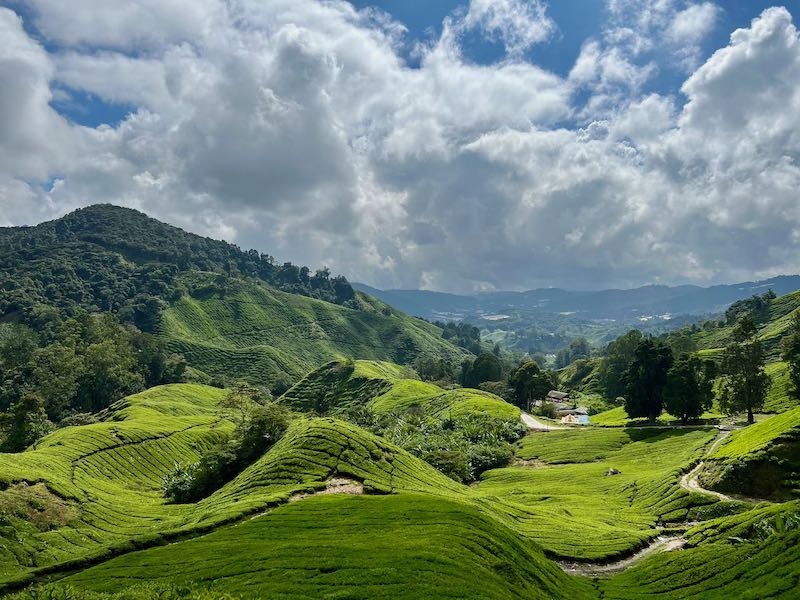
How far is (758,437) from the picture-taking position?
70.6m

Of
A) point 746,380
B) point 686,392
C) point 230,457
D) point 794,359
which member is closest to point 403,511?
point 230,457

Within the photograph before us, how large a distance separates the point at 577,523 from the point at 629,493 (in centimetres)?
1982

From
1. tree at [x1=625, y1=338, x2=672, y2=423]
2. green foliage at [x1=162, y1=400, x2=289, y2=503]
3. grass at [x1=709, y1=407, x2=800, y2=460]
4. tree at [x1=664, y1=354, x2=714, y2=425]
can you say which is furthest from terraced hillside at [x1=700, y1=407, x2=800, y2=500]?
green foliage at [x1=162, y1=400, x2=289, y2=503]

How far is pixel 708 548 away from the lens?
4078 cm

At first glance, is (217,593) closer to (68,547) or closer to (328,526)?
(328,526)

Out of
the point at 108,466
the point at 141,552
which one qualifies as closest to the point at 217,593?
the point at 141,552

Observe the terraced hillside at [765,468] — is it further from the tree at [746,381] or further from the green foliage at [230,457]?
the green foliage at [230,457]

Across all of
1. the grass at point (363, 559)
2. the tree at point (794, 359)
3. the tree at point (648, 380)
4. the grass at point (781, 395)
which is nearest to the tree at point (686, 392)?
the tree at point (648, 380)

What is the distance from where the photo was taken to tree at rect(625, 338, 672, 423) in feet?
396

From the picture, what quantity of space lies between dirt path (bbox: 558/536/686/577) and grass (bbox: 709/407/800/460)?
24.1m

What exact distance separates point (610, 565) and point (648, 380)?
8348 centimetres

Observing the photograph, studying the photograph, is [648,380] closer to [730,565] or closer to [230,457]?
[730,565]

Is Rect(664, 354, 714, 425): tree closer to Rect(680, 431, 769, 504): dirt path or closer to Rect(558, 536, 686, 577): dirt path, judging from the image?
Rect(680, 431, 769, 504): dirt path

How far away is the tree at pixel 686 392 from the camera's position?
4267 inches
